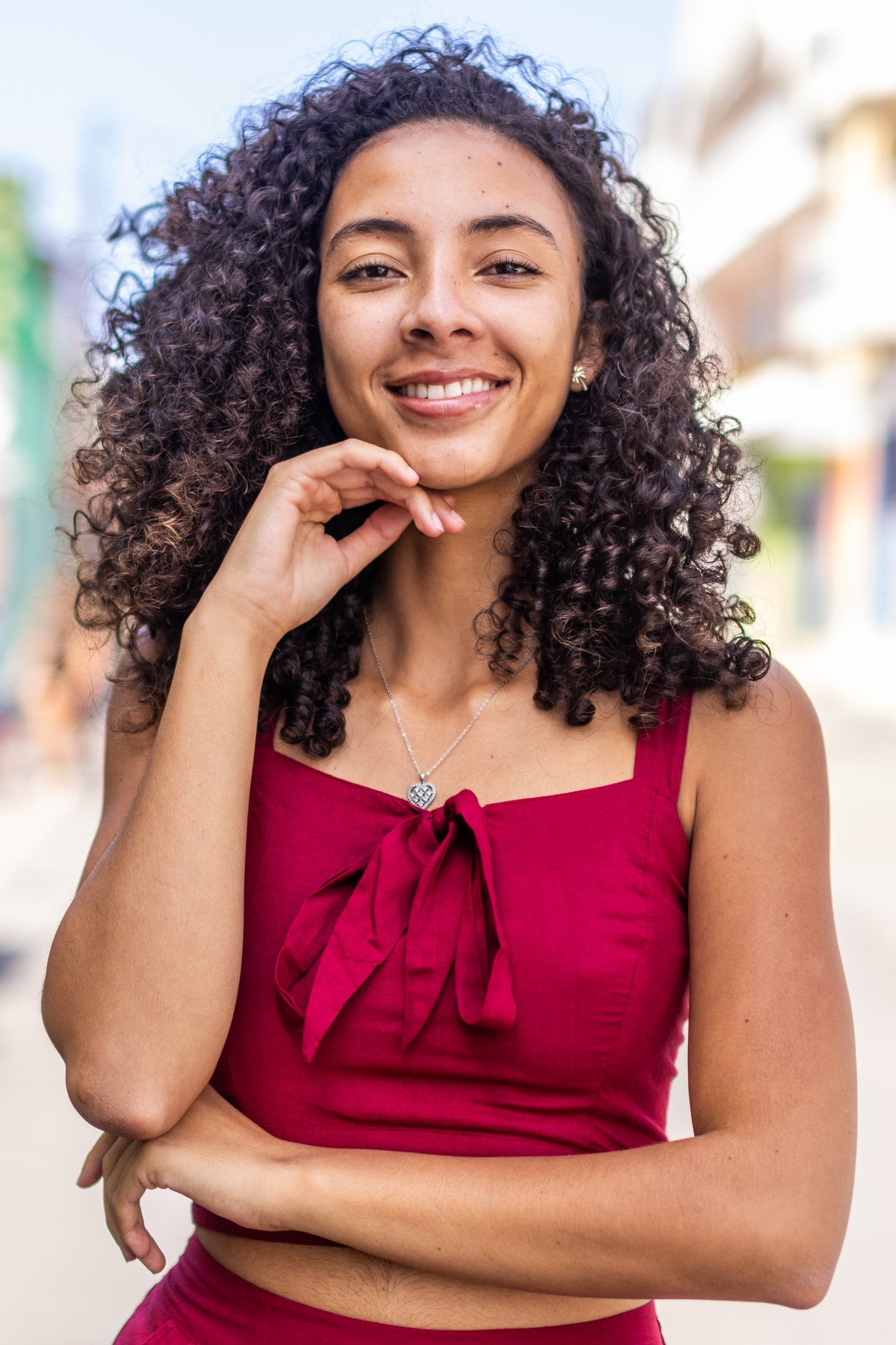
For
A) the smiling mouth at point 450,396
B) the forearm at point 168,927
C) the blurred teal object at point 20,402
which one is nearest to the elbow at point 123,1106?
the forearm at point 168,927

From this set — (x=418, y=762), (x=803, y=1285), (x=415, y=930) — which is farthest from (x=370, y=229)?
(x=803, y=1285)

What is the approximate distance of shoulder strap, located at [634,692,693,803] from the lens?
5.68ft

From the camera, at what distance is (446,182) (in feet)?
5.99

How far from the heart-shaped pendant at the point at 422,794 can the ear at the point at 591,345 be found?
0.65m

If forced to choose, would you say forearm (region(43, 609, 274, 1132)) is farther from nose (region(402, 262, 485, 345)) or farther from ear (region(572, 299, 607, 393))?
ear (region(572, 299, 607, 393))

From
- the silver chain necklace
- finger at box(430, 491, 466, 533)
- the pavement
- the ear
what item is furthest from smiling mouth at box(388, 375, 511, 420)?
the pavement

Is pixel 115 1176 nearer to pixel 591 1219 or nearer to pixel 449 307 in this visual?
pixel 591 1219

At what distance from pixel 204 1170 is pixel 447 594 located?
89 centimetres

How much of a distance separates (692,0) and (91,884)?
30.0 meters

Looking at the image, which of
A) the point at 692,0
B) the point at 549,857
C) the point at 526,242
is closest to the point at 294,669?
the point at 549,857

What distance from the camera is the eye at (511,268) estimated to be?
181 cm

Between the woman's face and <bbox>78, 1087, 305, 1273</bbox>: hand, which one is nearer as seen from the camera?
<bbox>78, 1087, 305, 1273</bbox>: hand

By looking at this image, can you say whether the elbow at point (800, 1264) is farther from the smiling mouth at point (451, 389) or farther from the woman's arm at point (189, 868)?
the smiling mouth at point (451, 389)

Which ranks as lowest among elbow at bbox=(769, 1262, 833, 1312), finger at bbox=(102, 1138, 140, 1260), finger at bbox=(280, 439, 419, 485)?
elbow at bbox=(769, 1262, 833, 1312)
